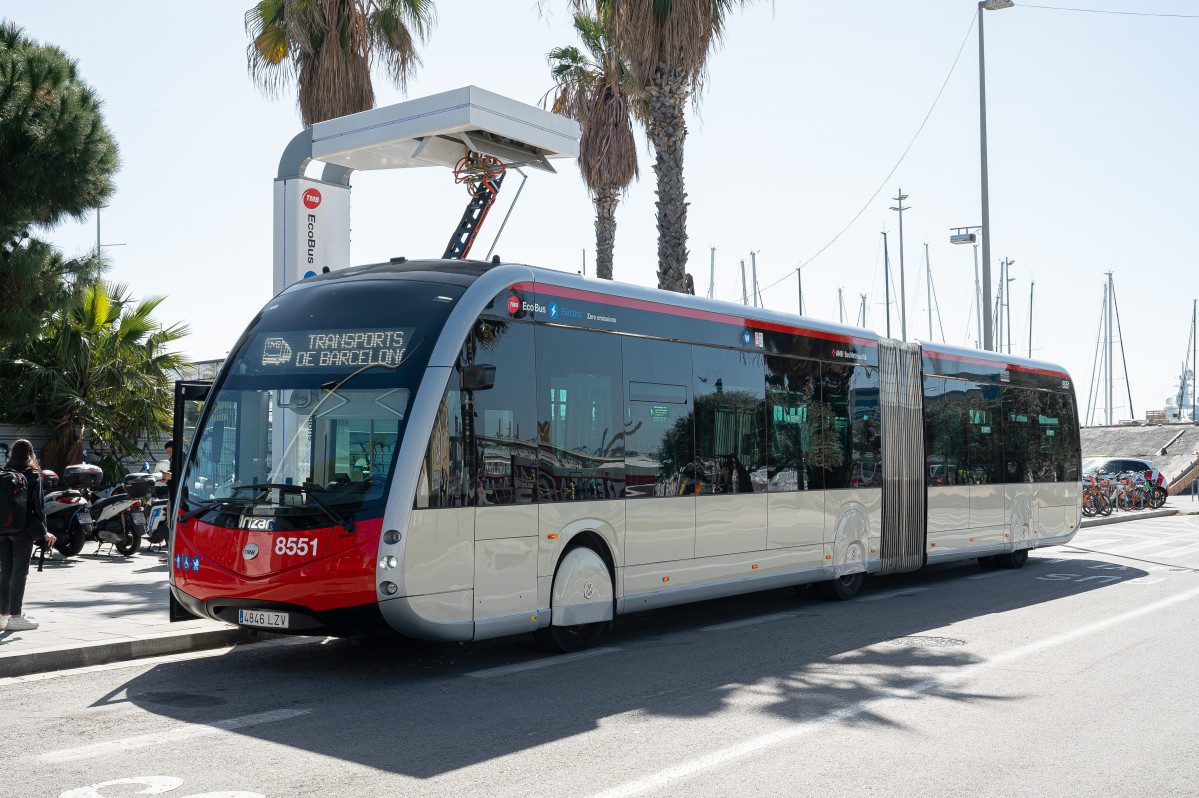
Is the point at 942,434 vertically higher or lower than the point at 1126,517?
higher

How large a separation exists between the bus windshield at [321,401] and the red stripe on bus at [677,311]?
3.43 feet

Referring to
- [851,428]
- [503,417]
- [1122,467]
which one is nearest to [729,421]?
[851,428]

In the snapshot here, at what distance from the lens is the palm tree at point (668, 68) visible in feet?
57.9

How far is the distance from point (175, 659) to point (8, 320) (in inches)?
301

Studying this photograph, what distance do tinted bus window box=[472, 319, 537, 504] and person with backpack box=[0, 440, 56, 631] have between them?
3945 millimetres

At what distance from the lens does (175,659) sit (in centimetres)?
913

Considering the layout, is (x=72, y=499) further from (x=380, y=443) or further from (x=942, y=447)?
(x=942, y=447)

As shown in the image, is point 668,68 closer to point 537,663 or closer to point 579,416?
point 579,416

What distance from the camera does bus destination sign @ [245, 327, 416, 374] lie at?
8.41 metres

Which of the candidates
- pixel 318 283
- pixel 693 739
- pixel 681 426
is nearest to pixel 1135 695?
pixel 693 739

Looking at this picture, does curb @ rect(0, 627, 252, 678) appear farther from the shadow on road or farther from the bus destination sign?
the bus destination sign

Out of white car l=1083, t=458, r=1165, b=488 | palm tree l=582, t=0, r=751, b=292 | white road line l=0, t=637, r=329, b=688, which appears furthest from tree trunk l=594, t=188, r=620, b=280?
white car l=1083, t=458, r=1165, b=488

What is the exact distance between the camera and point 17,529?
30.4 feet

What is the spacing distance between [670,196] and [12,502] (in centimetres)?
1217
